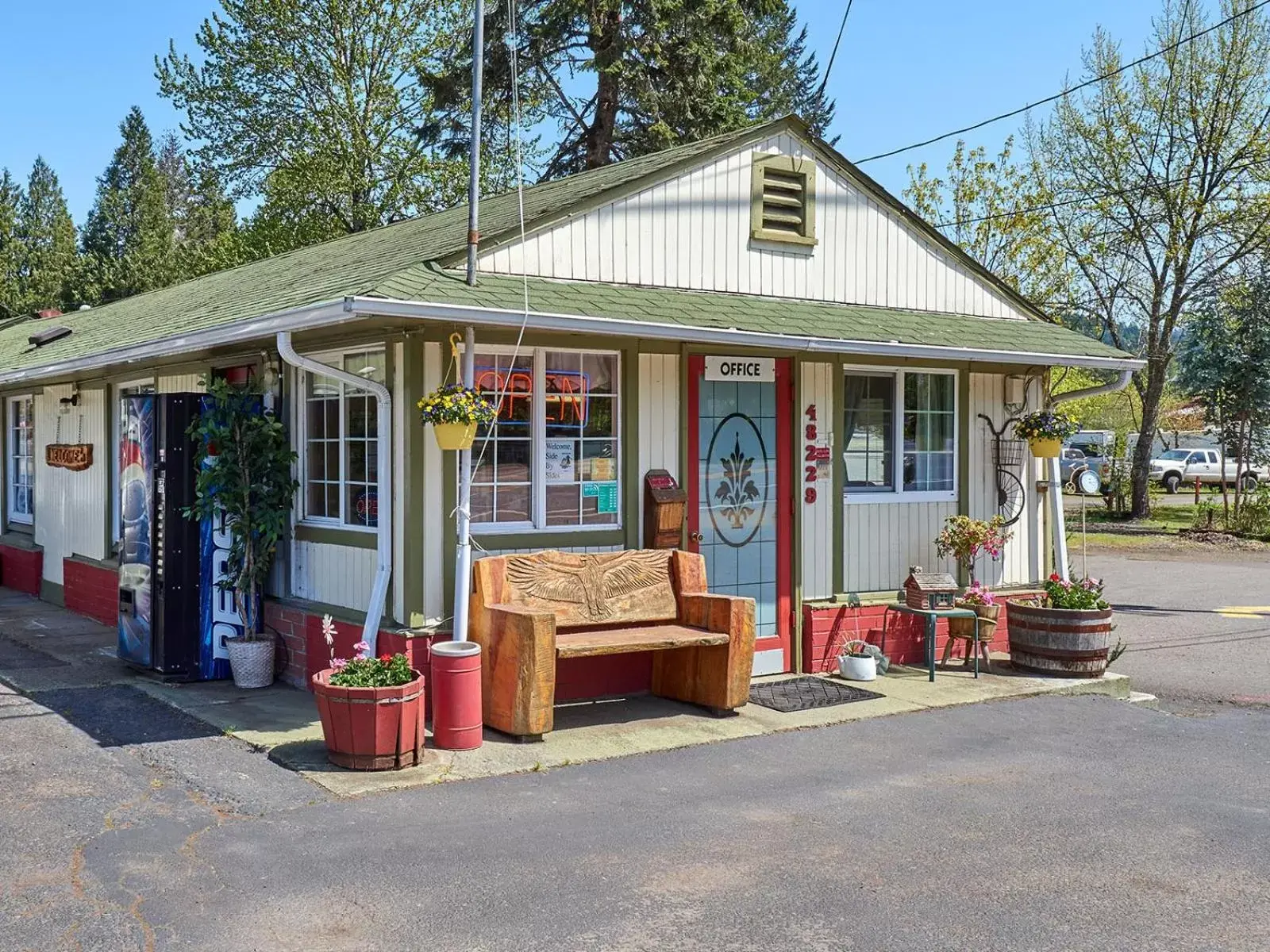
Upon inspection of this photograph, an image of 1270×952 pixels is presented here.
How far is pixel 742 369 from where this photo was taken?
9133 millimetres

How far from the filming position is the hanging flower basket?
714 cm

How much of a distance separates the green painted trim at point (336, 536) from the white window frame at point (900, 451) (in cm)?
375

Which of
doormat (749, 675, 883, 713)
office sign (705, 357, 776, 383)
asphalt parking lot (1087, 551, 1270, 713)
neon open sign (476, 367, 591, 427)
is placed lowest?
asphalt parking lot (1087, 551, 1270, 713)

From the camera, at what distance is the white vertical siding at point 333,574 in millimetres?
8094

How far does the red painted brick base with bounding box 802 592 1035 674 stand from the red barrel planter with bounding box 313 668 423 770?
3.83 m

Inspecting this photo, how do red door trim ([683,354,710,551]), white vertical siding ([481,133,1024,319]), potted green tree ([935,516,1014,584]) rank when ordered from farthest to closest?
1. potted green tree ([935,516,1014,584])
2. red door trim ([683,354,710,551])
3. white vertical siding ([481,133,1024,319])

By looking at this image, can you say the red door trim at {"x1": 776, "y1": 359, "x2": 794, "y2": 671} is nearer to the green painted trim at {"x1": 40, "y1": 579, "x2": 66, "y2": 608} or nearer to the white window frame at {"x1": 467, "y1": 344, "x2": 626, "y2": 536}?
the white window frame at {"x1": 467, "y1": 344, "x2": 626, "y2": 536}

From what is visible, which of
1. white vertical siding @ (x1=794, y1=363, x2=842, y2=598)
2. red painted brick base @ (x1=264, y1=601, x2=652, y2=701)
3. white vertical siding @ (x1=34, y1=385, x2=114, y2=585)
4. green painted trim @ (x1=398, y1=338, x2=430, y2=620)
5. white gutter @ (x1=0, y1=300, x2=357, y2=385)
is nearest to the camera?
white gutter @ (x1=0, y1=300, x2=357, y2=385)

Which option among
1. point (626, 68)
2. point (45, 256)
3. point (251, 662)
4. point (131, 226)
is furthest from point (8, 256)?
point (251, 662)

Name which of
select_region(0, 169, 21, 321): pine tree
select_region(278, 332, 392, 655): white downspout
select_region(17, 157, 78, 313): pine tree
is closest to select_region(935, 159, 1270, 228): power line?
select_region(278, 332, 392, 655): white downspout

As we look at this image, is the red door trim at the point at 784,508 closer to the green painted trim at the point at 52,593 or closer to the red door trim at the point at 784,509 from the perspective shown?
the red door trim at the point at 784,509

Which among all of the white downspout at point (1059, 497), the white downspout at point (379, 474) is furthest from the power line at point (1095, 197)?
the white downspout at point (379, 474)

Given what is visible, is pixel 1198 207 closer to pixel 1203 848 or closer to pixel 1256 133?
pixel 1256 133

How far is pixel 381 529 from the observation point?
301 inches
